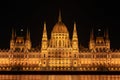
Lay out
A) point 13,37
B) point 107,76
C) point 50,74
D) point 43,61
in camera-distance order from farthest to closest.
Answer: point 13,37, point 43,61, point 50,74, point 107,76

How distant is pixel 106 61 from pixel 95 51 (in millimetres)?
4023

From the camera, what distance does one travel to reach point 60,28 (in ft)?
404

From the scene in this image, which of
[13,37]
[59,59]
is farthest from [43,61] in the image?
[13,37]

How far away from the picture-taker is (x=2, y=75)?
81.4 meters

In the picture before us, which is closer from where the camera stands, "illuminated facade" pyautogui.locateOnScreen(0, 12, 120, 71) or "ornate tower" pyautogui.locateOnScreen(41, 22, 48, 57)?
"illuminated facade" pyautogui.locateOnScreen(0, 12, 120, 71)

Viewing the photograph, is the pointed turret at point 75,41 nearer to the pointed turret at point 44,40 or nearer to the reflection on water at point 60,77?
the pointed turret at point 44,40

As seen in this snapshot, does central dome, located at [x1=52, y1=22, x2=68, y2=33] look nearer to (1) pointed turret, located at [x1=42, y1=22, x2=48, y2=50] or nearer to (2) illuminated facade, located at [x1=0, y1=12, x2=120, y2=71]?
(2) illuminated facade, located at [x1=0, y1=12, x2=120, y2=71]

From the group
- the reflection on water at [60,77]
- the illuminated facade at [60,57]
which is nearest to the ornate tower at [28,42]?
the illuminated facade at [60,57]

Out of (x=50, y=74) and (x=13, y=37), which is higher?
(x=13, y=37)

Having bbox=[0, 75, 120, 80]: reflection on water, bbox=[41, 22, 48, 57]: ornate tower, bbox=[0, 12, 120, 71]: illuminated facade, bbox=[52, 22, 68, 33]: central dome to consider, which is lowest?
bbox=[0, 75, 120, 80]: reflection on water

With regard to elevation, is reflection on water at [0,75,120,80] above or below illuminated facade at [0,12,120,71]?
below

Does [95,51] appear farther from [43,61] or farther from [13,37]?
[13,37]

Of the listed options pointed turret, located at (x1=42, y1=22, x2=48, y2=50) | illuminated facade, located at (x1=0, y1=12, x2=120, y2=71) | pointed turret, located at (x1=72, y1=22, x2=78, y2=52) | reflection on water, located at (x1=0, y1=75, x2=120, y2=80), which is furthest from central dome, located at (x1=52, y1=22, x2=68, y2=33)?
reflection on water, located at (x1=0, y1=75, x2=120, y2=80)

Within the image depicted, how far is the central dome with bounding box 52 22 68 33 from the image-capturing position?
122688 mm
